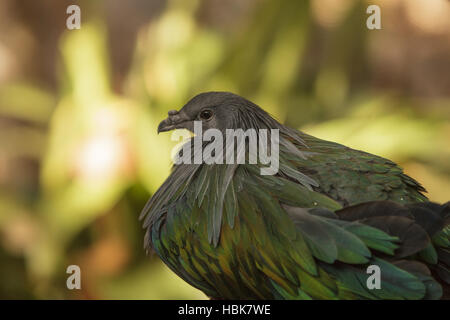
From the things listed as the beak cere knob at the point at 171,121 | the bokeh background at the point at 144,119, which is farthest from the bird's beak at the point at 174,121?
the bokeh background at the point at 144,119

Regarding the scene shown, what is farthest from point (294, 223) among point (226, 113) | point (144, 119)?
point (144, 119)

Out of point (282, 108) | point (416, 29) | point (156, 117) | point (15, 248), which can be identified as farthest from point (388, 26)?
point (15, 248)

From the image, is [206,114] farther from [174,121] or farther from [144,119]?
[144,119]

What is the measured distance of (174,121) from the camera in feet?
3.12

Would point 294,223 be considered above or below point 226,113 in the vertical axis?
below

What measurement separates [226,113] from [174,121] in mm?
108

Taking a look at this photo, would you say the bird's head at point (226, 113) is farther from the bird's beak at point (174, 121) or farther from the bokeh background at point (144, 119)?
the bokeh background at point (144, 119)

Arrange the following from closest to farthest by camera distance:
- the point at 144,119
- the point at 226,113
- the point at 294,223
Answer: the point at 294,223
the point at 226,113
the point at 144,119

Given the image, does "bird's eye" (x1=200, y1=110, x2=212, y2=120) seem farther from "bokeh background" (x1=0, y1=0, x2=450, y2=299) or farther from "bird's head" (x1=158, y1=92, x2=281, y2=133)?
"bokeh background" (x1=0, y1=0, x2=450, y2=299)

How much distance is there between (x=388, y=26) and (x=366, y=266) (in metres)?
2.76

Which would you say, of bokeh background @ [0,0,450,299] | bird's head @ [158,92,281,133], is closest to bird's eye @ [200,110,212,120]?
bird's head @ [158,92,281,133]

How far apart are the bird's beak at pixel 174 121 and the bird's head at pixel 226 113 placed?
11mm

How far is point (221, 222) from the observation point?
0.83 metres

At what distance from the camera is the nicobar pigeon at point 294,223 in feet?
2.39
